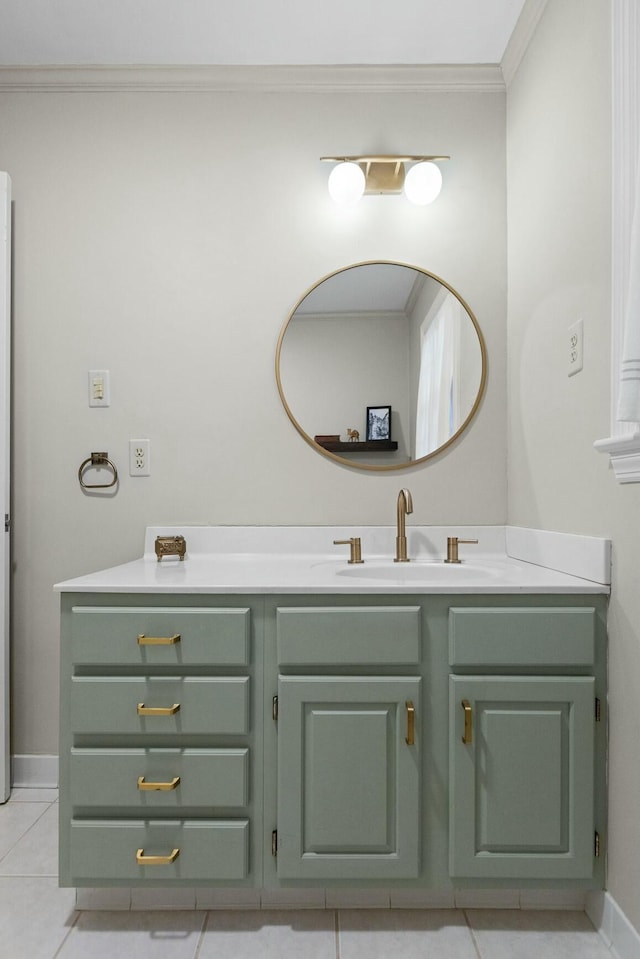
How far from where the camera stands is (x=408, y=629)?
1475 millimetres

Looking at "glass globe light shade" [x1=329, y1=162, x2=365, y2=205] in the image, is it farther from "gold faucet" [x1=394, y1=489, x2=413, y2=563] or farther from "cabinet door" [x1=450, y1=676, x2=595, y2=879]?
"cabinet door" [x1=450, y1=676, x2=595, y2=879]

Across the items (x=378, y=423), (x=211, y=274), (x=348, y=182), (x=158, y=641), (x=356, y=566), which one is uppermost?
(x=348, y=182)

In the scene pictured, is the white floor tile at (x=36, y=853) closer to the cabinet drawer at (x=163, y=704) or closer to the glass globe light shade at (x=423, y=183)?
the cabinet drawer at (x=163, y=704)

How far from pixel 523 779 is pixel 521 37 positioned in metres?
2.13

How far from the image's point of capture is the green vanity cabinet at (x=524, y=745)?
1.44 metres

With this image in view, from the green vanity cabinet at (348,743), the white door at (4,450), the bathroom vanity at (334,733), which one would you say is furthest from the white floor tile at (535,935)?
the white door at (4,450)

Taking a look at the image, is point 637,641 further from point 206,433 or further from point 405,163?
point 405,163

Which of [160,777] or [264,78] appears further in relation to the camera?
[264,78]

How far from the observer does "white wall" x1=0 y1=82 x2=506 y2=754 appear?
2.15 metres

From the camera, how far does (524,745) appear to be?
145 cm

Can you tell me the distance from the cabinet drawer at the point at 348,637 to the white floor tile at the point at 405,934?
24.6 inches

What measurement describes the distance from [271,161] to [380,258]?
50cm

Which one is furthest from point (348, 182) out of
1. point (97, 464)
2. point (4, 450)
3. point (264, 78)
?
point (4, 450)

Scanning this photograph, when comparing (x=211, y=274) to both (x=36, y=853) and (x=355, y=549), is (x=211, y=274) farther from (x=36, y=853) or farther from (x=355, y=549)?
(x=36, y=853)
